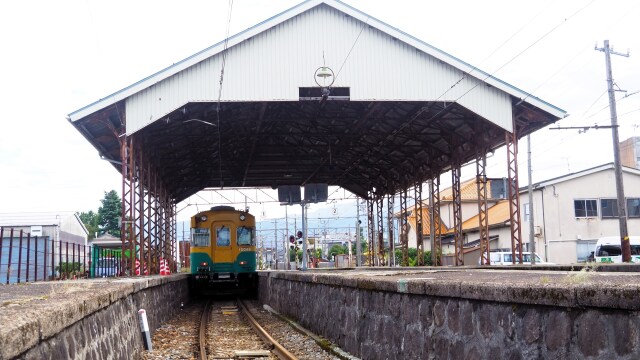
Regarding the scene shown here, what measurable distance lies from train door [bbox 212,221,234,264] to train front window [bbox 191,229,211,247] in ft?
0.90

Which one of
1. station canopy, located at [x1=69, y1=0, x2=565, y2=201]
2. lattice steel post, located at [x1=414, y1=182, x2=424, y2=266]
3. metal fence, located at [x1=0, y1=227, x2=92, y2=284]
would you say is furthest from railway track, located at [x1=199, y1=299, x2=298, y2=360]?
lattice steel post, located at [x1=414, y1=182, x2=424, y2=266]

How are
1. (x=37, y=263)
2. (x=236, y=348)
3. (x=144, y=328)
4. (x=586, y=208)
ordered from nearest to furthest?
(x=144, y=328) < (x=236, y=348) < (x=37, y=263) < (x=586, y=208)

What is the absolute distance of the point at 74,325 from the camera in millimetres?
4965

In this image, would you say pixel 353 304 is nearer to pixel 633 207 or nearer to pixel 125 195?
pixel 125 195

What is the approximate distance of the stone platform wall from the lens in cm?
335

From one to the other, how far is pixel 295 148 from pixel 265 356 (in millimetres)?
20360

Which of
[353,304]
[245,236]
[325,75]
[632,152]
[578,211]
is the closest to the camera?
[353,304]

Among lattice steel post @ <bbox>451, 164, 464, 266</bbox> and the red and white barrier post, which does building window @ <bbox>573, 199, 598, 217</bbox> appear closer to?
lattice steel post @ <bbox>451, 164, 464, 266</bbox>

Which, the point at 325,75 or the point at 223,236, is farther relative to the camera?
the point at 223,236

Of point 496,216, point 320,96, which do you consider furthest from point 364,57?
point 496,216

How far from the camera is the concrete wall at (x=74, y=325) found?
130 inches

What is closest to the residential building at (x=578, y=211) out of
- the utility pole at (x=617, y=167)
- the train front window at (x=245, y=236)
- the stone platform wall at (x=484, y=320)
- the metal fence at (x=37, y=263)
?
the utility pole at (x=617, y=167)

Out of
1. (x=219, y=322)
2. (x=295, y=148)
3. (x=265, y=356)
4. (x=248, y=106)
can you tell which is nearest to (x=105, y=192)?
(x=295, y=148)

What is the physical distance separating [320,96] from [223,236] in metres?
7.07
